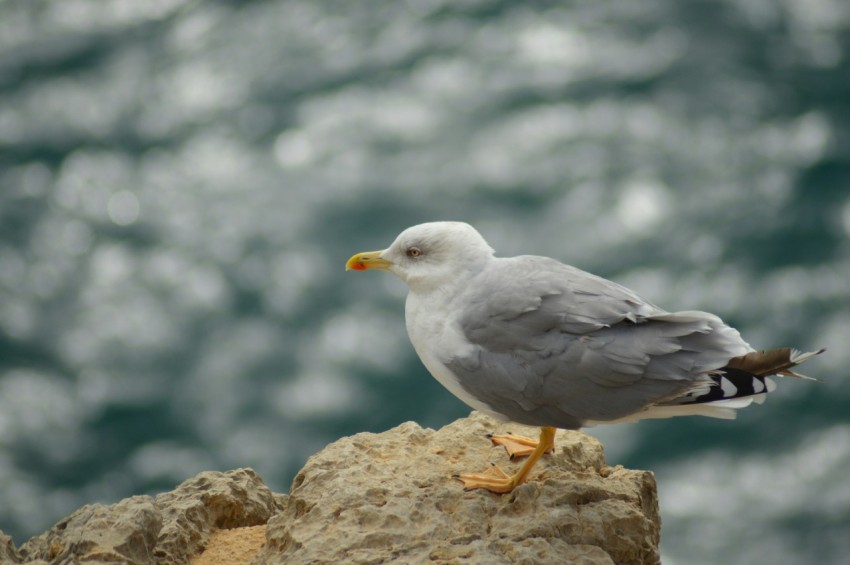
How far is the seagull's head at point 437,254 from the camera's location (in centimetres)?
559

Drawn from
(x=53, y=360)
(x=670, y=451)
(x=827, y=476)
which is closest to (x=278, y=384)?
(x=53, y=360)

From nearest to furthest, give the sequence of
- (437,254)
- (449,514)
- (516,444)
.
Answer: (449,514), (437,254), (516,444)

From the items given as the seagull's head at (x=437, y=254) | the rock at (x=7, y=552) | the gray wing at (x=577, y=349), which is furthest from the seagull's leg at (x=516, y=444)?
the rock at (x=7, y=552)

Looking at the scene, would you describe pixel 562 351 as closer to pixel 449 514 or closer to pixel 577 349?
pixel 577 349

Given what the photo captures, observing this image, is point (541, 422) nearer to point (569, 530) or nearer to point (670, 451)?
point (569, 530)

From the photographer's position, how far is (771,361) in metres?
4.71

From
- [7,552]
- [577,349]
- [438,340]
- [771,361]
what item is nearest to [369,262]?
[438,340]

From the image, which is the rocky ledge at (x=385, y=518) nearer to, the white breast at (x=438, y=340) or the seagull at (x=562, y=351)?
the seagull at (x=562, y=351)

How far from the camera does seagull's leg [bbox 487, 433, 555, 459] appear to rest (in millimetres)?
5770

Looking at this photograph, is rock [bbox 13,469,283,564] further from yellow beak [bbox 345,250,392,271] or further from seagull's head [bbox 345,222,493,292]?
seagull's head [bbox 345,222,493,292]

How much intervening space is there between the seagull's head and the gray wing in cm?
28

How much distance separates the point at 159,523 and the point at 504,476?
1769 mm

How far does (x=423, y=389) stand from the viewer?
455 inches

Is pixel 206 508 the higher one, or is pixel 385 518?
pixel 206 508
